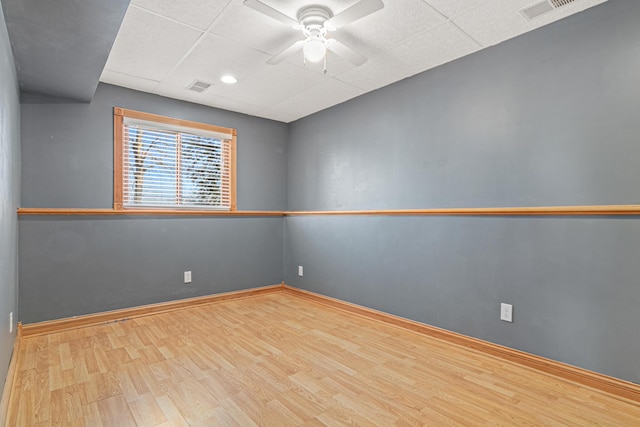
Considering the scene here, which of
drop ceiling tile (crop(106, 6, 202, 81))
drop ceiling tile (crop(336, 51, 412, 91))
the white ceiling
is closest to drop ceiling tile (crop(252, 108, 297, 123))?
the white ceiling

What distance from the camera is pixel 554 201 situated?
88.3 inches

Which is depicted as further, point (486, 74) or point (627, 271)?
point (486, 74)

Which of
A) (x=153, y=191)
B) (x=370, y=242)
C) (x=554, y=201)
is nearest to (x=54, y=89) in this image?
(x=153, y=191)

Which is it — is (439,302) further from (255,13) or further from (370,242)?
(255,13)

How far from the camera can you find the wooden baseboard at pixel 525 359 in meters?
1.96

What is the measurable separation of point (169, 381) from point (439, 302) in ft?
6.97

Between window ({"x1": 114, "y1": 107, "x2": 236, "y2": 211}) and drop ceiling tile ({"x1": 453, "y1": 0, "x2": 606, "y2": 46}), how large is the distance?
286cm

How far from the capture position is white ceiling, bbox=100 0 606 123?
2.11m

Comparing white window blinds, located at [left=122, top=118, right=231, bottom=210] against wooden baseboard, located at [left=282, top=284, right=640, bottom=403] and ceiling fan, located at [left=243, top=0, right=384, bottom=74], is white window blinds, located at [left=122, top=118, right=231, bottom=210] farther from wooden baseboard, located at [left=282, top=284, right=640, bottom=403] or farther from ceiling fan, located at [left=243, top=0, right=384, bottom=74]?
wooden baseboard, located at [left=282, top=284, right=640, bottom=403]

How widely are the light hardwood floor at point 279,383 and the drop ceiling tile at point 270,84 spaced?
234 cm

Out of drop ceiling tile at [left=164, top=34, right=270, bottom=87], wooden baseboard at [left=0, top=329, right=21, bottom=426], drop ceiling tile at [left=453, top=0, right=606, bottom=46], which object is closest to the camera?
wooden baseboard at [left=0, top=329, right=21, bottom=426]

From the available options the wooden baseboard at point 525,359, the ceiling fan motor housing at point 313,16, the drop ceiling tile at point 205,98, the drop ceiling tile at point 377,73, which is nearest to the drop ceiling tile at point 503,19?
the drop ceiling tile at point 377,73

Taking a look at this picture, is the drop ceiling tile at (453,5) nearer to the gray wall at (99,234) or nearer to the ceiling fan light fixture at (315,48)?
the ceiling fan light fixture at (315,48)

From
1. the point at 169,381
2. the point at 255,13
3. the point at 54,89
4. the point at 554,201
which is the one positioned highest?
the point at 255,13
